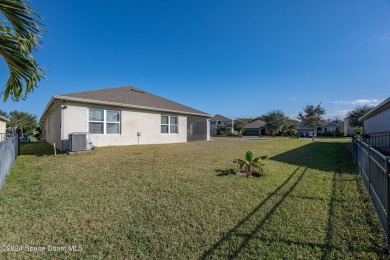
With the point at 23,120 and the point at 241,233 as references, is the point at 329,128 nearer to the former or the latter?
the point at 241,233

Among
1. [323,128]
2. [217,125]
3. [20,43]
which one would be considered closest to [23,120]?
[217,125]

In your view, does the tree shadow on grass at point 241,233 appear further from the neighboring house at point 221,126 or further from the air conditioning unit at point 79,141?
the neighboring house at point 221,126

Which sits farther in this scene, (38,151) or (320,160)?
(38,151)

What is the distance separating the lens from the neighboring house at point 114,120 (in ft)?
34.4

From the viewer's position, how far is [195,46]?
53.9 ft

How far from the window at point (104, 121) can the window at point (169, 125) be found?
3.94 m

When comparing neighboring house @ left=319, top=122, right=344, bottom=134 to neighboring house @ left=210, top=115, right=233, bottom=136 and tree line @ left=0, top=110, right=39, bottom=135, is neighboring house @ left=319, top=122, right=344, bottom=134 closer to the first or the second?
neighboring house @ left=210, top=115, right=233, bottom=136

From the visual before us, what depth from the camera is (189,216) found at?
360 centimetres

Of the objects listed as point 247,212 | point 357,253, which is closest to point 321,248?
point 357,253

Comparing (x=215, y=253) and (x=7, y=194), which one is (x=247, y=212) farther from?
(x=7, y=194)

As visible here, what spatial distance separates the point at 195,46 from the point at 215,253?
53.0 ft

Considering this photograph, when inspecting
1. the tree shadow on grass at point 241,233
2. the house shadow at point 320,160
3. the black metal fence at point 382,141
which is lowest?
the tree shadow on grass at point 241,233

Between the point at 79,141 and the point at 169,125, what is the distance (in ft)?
25.3

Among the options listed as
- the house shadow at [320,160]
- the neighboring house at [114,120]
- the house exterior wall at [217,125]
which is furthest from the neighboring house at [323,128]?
the house shadow at [320,160]
